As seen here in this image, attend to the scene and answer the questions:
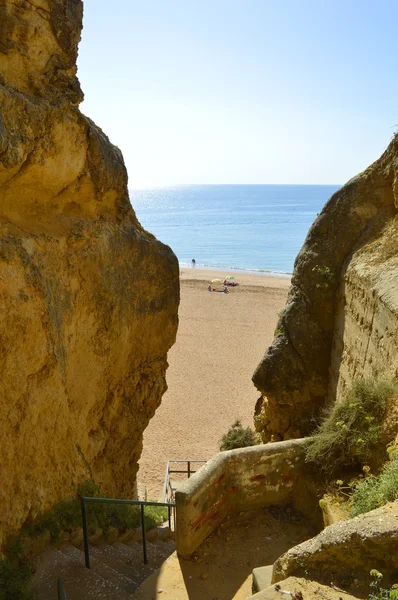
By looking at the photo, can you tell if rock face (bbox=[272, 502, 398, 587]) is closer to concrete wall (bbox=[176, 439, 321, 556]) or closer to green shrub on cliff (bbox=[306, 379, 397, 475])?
concrete wall (bbox=[176, 439, 321, 556])

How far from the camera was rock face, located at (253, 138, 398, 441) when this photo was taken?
376 inches

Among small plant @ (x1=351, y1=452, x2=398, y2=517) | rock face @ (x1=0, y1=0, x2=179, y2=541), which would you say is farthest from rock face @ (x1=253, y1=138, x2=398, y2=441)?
small plant @ (x1=351, y1=452, x2=398, y2=517)

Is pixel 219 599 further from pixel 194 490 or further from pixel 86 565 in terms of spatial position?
pixel 86 565

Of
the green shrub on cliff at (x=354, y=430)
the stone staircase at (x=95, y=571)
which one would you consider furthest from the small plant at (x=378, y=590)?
the stone staircase at (x=95, y=571)

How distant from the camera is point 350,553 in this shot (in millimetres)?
4238

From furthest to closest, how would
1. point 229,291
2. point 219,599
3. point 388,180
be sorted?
point 229,291, point 388,180, point 219,599

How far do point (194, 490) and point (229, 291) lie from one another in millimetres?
35060

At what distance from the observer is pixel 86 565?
6230 mm

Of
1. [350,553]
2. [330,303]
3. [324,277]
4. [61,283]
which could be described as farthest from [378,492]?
[324,277]

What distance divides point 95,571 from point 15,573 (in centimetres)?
106

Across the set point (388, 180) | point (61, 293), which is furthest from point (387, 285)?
point (61, 293)

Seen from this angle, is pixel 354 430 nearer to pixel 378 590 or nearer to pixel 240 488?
pixel 240 488

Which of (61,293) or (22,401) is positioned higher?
(61,293)

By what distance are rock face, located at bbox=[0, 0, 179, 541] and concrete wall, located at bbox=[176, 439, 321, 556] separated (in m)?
2.04
